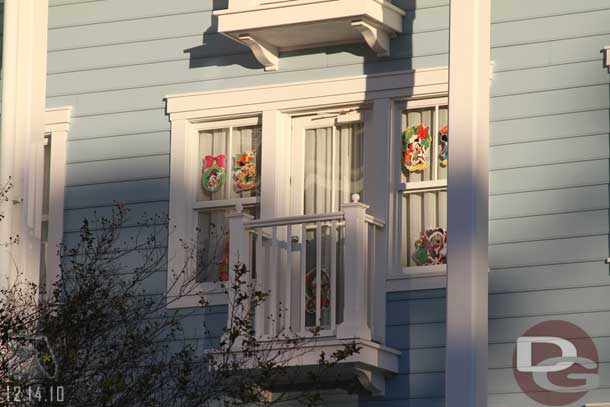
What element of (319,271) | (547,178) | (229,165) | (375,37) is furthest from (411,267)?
(229,165)

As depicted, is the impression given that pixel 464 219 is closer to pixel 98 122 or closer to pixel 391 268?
pixel 391 268

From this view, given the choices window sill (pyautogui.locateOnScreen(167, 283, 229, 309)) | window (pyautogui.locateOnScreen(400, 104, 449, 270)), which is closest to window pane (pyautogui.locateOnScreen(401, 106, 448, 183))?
window (pyautogui.locateOnScreen(400, 104, 449, 270))

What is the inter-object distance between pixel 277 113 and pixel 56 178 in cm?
242

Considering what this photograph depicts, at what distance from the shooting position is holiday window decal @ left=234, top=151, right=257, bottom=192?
1603cm

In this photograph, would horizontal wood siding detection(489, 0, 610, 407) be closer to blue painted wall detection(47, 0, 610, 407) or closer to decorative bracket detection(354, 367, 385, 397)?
blue painted wall detection(47, 0, 610, 407)

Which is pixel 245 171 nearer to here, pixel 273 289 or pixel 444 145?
pixel 273 289

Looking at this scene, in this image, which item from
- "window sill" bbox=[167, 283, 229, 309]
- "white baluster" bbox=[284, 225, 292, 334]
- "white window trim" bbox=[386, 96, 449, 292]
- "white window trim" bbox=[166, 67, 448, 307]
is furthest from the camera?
"window sill" bbox=[167, 283, 229, 309]

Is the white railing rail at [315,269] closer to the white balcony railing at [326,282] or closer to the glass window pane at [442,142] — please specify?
the white balcony railing at [326,282]

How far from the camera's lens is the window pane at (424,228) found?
15.0m

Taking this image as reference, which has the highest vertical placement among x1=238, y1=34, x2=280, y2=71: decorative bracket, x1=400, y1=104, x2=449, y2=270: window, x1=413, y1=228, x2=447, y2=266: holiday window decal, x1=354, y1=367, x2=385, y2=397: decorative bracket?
x1=238, y1=34, x2=280, y2=71: decorative bracket

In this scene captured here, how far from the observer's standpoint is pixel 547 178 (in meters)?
14.5

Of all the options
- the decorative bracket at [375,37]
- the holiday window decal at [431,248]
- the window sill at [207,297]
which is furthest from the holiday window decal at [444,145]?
the window sill at [207,297]

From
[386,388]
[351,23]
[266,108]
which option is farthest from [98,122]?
[386,388]

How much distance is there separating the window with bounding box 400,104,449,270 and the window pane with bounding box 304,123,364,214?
19.0 inches
